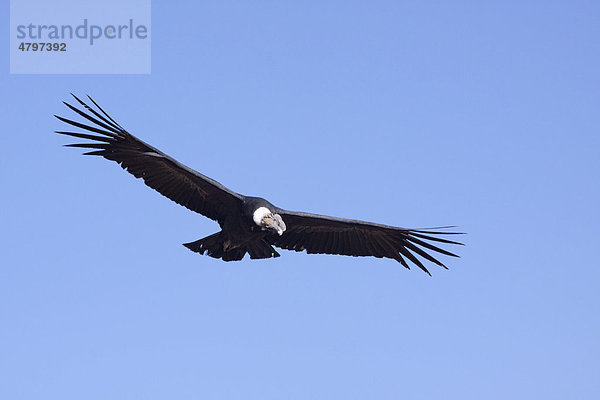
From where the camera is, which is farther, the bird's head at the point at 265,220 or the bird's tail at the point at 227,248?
the bird's tail at the point at 227,248

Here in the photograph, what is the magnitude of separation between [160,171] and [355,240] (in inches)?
172

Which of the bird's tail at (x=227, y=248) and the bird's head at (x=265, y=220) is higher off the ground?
the bird's head at (x=265, y=220)

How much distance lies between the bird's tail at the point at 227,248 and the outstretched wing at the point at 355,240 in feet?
2.25

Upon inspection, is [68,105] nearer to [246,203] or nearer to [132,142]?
[132,142]

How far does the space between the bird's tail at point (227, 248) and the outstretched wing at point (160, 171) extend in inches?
Answer: 20.7

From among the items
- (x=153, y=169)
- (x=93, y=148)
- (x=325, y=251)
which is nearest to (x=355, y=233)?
(x=325, y=251)

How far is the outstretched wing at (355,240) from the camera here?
18.0 m

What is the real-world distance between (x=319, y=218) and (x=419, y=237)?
88.6 inches

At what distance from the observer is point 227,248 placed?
17.1 meters

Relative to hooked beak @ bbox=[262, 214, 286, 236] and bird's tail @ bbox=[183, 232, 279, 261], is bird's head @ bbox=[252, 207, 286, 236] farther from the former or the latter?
bird's tail @ bbox=[183, 232, 279, 261]

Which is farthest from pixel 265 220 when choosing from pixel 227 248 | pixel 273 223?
pixel 227 248

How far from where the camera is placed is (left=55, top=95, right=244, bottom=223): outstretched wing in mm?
15805

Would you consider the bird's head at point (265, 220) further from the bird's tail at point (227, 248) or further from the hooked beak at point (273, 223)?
the bird's tail at point (227, 248)

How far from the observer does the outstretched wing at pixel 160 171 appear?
51.9 ft
